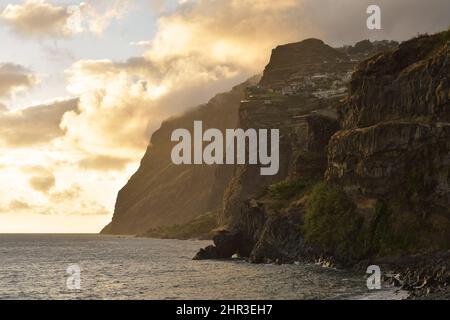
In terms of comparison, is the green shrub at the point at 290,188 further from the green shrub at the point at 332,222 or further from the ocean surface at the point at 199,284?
the ocean surface at the point at 199,284

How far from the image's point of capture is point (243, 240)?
13088 cm

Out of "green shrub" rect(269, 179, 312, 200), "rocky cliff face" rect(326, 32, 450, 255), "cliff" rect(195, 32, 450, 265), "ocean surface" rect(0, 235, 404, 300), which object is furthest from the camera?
"green shrub" rect(269, 179, 312, 200)

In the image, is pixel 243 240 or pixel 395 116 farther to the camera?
pixel 243 240

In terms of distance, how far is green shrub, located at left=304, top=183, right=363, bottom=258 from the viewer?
92.5m

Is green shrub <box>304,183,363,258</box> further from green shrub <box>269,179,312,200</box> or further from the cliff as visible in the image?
green shrub <box>269,179,312,200</box>

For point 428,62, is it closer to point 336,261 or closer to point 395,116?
point 395,116

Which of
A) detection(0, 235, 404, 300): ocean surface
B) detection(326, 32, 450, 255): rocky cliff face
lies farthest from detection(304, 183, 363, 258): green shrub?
detection(0, 235, 404, 300): ocean surface

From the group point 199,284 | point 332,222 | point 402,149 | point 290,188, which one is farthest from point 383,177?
point 199,284

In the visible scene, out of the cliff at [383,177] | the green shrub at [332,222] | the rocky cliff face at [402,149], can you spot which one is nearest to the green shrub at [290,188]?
the cliff at [383,177]

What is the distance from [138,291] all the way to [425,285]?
34176mm

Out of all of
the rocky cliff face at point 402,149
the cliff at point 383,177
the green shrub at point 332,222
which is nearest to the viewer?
the rocky cliff face at point 402,149

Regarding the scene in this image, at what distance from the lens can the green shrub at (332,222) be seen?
3642 inches

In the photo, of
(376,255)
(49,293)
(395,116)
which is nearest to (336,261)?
(376,255)

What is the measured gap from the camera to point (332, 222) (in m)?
98.6
